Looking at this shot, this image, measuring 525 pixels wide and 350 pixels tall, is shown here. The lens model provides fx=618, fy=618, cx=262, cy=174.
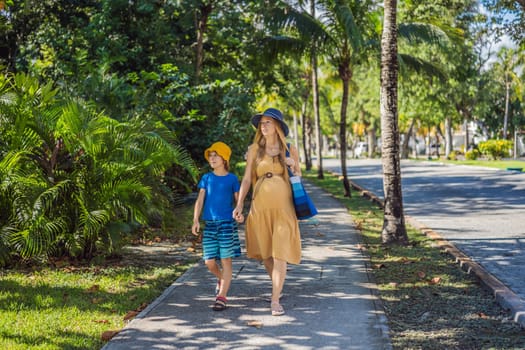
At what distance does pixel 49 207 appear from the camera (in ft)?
25.5

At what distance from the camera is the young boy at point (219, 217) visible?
591 centimetres

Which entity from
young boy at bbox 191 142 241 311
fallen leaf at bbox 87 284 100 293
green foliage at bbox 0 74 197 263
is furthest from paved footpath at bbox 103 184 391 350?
green foliage at bbox 0 74 197 263

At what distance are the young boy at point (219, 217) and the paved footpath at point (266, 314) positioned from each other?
1.31 feet

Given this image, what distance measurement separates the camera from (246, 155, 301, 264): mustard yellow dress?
5723 mm

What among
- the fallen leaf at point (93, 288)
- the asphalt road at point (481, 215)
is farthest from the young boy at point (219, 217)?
the asphalt road at point (481, 215)

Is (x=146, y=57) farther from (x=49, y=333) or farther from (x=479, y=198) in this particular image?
(x=49, y=333)

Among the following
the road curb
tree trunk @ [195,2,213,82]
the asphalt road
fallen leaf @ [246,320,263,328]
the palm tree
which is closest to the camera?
fallen leaf @ [246,320,263,328]

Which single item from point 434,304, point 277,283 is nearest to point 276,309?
point 277,283

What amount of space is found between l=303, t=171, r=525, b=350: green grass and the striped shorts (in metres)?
1.60

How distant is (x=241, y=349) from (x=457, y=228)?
7.76m

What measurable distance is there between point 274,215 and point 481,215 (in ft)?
29.0

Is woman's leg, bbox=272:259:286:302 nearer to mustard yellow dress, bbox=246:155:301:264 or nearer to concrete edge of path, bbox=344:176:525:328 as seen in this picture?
mustard yellow dress, bbox=246:155:301:264

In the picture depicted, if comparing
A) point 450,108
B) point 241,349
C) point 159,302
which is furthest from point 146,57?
point 450,108

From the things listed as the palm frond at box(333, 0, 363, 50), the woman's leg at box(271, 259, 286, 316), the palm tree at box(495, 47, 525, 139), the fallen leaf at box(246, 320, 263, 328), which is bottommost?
the fallen leaf at box(246, 320, 263, 328)
